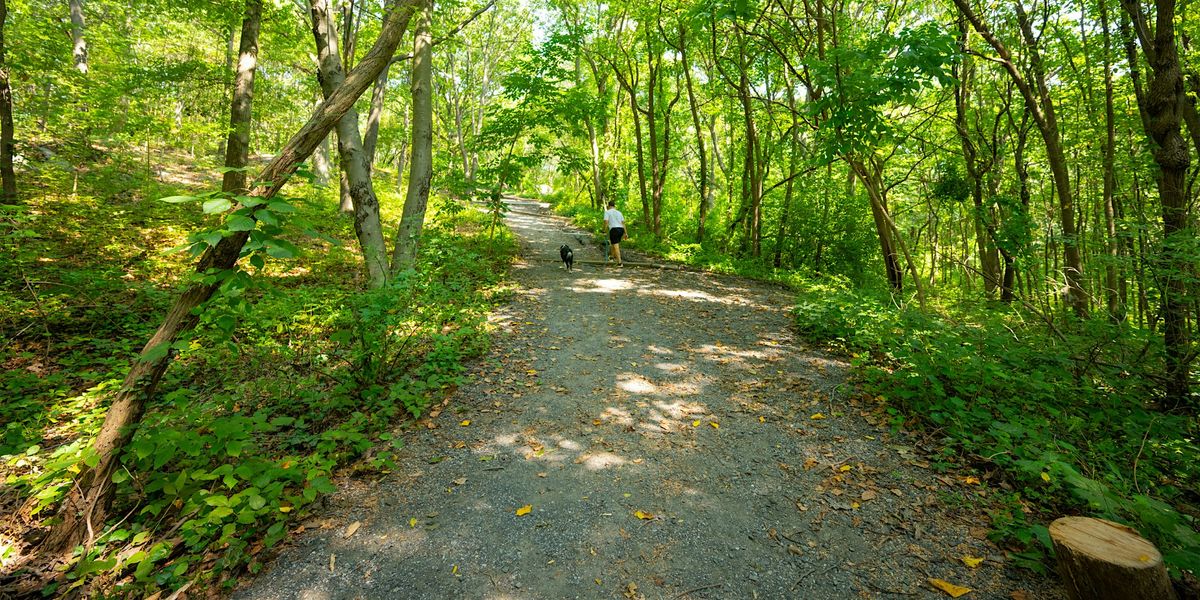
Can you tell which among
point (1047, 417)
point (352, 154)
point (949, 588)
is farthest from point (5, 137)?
point (1047, 417)

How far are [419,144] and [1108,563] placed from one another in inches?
346

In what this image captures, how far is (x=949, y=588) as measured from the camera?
2.78 meters

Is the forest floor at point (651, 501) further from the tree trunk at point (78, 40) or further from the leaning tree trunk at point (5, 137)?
the tree trunk at point (78, 40)

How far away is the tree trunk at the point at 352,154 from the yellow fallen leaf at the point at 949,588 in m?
6.52

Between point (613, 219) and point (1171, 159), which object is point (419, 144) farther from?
point (1171, 159)

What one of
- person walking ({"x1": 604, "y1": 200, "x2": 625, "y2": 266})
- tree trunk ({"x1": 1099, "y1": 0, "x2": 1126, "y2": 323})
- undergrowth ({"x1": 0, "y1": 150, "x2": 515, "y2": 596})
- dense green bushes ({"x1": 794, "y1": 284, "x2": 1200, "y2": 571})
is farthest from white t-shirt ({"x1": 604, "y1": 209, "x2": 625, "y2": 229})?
tree trunk ({"x1": 1099, "y1": 0, "x2": 1126, "y2": 323})

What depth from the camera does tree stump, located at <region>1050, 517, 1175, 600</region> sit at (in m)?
2.24

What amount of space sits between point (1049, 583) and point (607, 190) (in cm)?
1737

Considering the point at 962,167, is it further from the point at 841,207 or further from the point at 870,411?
the point at 870,411

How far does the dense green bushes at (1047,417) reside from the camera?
2.98 meters

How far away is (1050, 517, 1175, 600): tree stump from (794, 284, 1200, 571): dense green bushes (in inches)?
8.5

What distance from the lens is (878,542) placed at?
3.18 metres

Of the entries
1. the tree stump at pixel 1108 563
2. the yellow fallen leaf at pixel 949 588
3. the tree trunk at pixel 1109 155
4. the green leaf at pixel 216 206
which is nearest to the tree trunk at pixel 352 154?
the green leaf at pixel 216 206

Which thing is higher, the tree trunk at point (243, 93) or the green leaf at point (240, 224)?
the tree trunk at point (243, 93)
